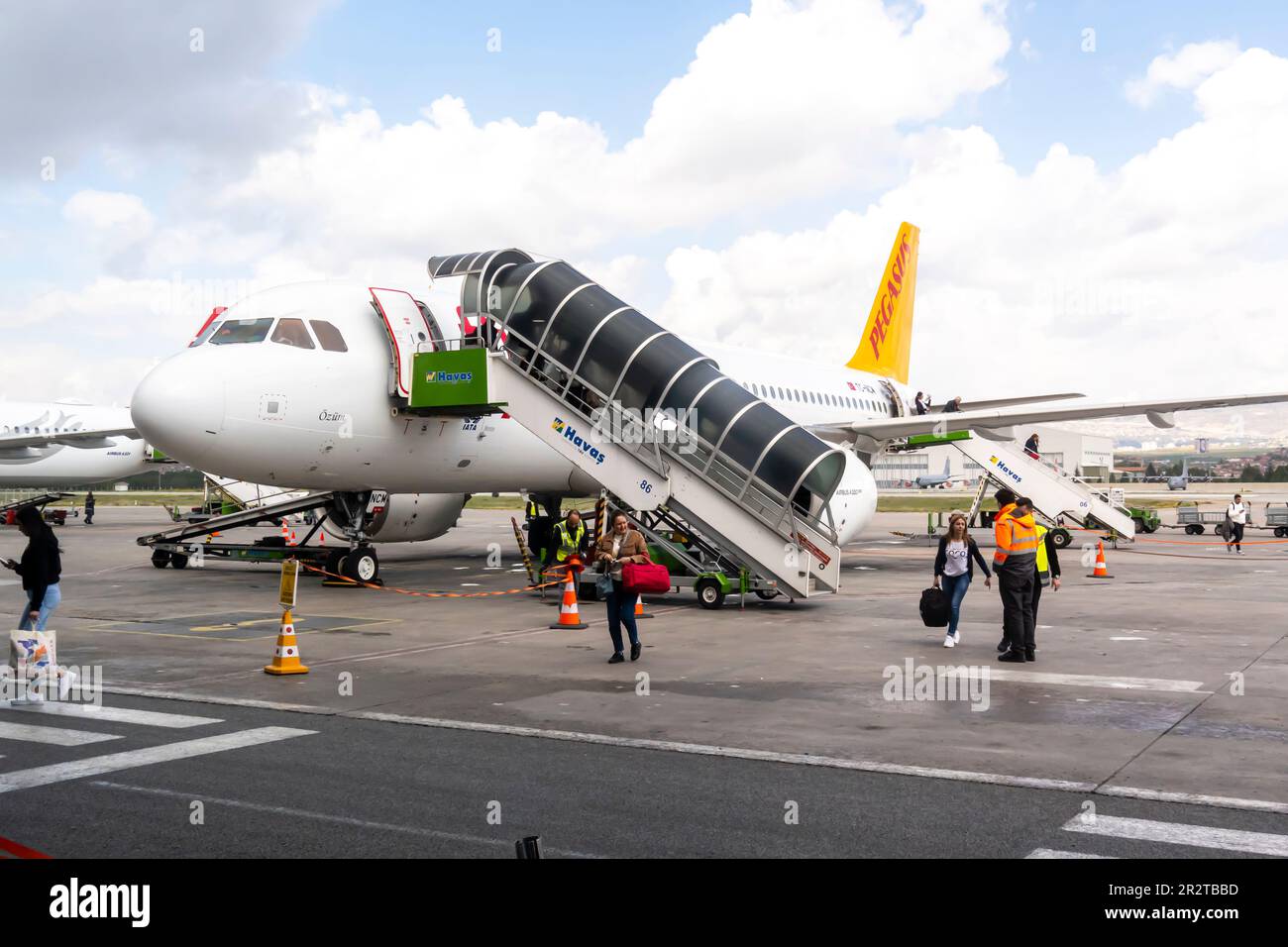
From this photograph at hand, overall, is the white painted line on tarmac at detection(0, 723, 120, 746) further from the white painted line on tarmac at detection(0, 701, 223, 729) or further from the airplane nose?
the airplane nose

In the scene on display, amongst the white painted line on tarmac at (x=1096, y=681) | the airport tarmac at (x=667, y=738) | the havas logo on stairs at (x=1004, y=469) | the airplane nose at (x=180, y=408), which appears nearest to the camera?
the airport tarmac at (x=667, y=738)

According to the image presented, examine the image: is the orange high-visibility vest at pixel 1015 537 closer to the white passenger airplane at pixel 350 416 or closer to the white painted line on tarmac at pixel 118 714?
the white passenger airplane at pixel 350 416

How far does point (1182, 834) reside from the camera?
5918 millimetres

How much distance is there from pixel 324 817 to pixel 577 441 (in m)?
11.2

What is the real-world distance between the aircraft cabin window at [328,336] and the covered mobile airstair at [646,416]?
1.28 meters

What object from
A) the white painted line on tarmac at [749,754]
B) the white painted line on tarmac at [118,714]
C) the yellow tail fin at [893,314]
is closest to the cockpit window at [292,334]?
the white painted line on tarmac at [749,754]

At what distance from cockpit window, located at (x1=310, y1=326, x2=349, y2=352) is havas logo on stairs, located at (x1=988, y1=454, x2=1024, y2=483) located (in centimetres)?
1768

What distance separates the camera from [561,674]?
36.9 feet

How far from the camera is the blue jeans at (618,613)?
11828 mm

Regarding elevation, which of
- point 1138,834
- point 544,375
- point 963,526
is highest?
point 544,375
